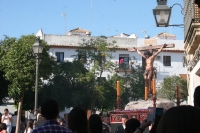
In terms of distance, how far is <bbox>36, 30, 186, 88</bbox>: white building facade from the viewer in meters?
57.1

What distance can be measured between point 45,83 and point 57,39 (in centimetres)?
1110

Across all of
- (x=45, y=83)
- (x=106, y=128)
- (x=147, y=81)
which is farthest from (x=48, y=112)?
(x=45, y=83)

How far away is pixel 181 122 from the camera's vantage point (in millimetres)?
2395

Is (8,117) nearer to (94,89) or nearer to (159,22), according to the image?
(159,22)

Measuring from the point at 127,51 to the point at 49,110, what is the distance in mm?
54308

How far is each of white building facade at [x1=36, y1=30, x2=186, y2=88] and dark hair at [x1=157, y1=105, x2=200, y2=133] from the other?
168 ft

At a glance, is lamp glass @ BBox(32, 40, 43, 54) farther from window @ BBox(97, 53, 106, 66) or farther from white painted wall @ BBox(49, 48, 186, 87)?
white painted wall @ BBox(49, 48, 186, 87)

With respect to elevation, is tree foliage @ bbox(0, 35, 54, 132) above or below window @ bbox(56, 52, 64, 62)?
below

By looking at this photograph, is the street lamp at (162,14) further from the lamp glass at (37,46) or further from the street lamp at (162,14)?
the lamp glass at (37,46)

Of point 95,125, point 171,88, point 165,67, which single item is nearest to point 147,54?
point 95,125

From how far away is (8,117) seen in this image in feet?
62.3

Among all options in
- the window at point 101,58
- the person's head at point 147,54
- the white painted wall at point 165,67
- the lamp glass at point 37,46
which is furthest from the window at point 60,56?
the lamp glass at point 37,46

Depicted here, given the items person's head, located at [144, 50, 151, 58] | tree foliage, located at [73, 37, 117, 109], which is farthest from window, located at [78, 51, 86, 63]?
person's head, located at [144, 50, 151, 58]

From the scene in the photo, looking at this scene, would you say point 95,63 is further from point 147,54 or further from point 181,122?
point 181,122
